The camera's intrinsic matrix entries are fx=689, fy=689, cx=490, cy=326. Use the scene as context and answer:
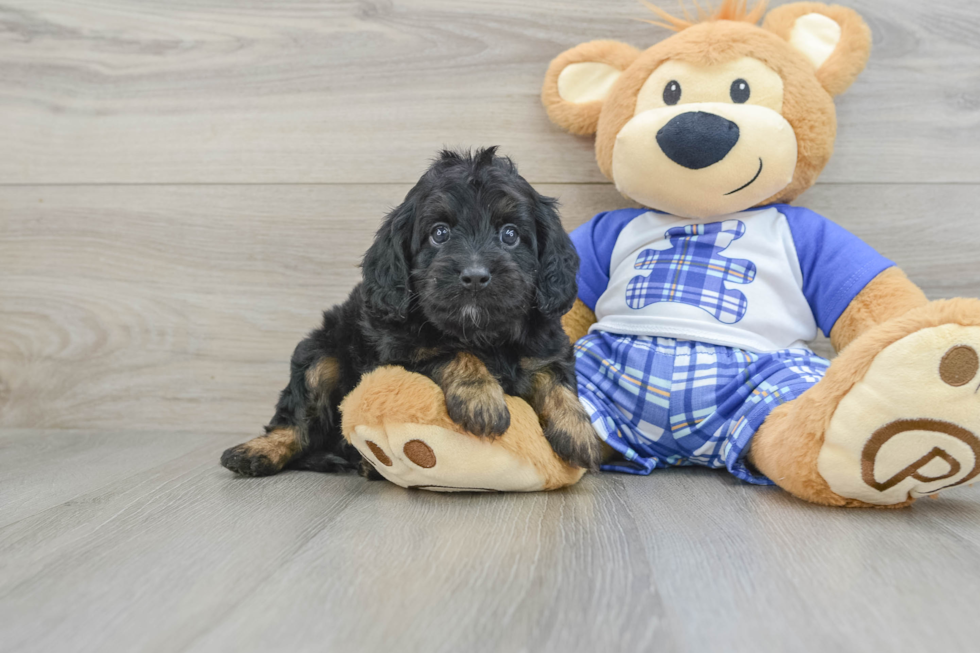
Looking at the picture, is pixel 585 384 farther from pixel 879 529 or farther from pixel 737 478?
pixel 879 529

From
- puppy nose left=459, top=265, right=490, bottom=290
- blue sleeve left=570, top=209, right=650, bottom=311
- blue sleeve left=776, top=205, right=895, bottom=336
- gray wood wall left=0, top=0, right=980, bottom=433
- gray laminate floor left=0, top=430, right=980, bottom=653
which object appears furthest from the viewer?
gray wood wall left=0, top=0, right=980, bottom=433

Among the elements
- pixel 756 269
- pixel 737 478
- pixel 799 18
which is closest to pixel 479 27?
pixel 799 18

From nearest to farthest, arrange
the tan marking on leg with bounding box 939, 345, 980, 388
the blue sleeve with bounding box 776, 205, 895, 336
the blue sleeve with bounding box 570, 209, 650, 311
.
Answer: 1. the tan marking on leg with bounding box 939, 345, 980, 388
2. the blue sleeve with bounding box 776, 205, 895, 336
3. the blue sleeve with bounding box 570, 209, 650, 311

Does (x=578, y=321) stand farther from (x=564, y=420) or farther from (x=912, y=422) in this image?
(x=912, y=422)

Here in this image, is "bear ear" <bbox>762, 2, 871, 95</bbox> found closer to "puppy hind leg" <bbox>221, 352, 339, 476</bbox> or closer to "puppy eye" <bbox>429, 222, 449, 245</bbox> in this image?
"puppy eye" <bbox>429, 222, 449, 245</bbox>

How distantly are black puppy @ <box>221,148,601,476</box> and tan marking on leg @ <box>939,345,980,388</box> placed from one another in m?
0.73

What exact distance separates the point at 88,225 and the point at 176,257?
1.20ft

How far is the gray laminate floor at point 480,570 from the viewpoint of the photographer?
0.95 m

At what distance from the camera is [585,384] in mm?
1966

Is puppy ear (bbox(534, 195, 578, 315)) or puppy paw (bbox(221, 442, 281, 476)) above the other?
puppy ear (bbox(534, 195, 578, 315))

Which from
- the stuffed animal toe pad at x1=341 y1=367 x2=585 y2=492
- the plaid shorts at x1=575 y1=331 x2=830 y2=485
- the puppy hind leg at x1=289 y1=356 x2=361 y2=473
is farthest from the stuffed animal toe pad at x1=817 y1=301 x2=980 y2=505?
the puppy hind leg at x1=289 y1=356 x2=361 y2=473

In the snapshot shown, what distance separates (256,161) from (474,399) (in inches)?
58.3

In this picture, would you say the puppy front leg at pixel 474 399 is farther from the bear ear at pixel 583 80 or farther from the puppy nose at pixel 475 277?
the bear ear at pixel 583 80

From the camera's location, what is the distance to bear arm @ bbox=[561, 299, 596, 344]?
2.17 m
